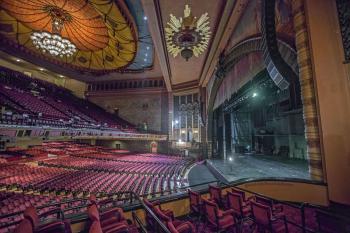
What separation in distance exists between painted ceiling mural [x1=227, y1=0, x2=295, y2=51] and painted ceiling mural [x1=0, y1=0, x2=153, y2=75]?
14.6 feet

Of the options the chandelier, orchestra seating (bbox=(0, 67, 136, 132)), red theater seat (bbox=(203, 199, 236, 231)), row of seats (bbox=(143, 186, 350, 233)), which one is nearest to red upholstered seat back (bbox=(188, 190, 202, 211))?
row of seats (bbox=(143, 186, 350, 233))

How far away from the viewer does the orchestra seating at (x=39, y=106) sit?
7830mm

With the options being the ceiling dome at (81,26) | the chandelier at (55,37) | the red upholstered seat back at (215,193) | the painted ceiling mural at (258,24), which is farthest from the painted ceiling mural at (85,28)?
the red upholstered seat back at (215,193)

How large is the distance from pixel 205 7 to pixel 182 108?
10.7m

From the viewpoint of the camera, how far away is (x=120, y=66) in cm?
1384

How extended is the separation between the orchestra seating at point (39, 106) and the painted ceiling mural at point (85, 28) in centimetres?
227

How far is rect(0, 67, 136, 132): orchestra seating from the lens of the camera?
7830mm

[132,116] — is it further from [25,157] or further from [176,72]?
[25,157]

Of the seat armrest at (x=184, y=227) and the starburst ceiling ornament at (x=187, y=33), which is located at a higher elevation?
the starburst ceiling ornament at (x=187, y=33)

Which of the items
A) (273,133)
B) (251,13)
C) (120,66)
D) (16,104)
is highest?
(120,66)

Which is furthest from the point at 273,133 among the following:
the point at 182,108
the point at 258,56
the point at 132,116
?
the point at 132,116

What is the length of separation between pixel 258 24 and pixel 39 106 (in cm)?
1299

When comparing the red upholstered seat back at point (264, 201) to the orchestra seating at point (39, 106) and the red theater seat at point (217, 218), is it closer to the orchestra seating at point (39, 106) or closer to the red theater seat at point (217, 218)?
the red theater seat at point (217, 218)

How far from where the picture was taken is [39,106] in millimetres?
11156
